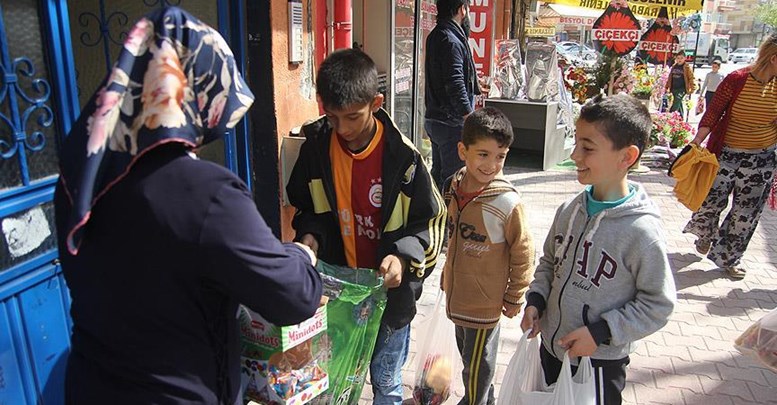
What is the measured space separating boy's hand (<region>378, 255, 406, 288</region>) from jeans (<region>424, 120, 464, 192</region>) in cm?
283

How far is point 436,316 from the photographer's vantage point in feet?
8.15

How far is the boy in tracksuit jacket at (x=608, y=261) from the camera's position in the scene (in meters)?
1.75

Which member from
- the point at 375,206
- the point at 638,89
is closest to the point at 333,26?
the point at 375,206

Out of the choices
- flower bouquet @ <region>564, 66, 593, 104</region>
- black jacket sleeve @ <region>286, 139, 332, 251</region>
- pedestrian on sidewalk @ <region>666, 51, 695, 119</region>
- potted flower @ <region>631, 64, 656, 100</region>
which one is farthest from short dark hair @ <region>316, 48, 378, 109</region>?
pedestrian on sidewalk @ <region>666, 51, 695, 119</region>

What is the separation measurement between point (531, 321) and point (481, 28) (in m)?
6.79

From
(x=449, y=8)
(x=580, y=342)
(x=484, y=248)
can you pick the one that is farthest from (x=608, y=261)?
(x=449, y=8)

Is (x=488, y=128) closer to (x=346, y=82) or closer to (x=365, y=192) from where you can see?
(x=365, y=192)

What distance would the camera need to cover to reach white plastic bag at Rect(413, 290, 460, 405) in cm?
249

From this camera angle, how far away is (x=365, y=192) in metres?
2.04

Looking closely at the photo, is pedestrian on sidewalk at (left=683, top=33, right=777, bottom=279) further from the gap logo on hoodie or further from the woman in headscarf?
the woman in headscarf

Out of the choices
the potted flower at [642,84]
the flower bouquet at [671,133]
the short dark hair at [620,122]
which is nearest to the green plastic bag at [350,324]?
the short dark hair at [620,122]

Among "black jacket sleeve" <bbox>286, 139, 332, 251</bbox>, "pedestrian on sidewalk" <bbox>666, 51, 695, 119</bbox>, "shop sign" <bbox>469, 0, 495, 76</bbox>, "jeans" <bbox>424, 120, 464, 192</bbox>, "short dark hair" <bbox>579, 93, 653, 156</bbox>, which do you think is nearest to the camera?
"short dark hair" <bbox>579, 93, 653, 156</bbox>

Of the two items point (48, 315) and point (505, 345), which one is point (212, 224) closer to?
point (48, 315)

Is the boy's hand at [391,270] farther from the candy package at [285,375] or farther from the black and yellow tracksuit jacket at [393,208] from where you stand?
the candy package at [285,375]
